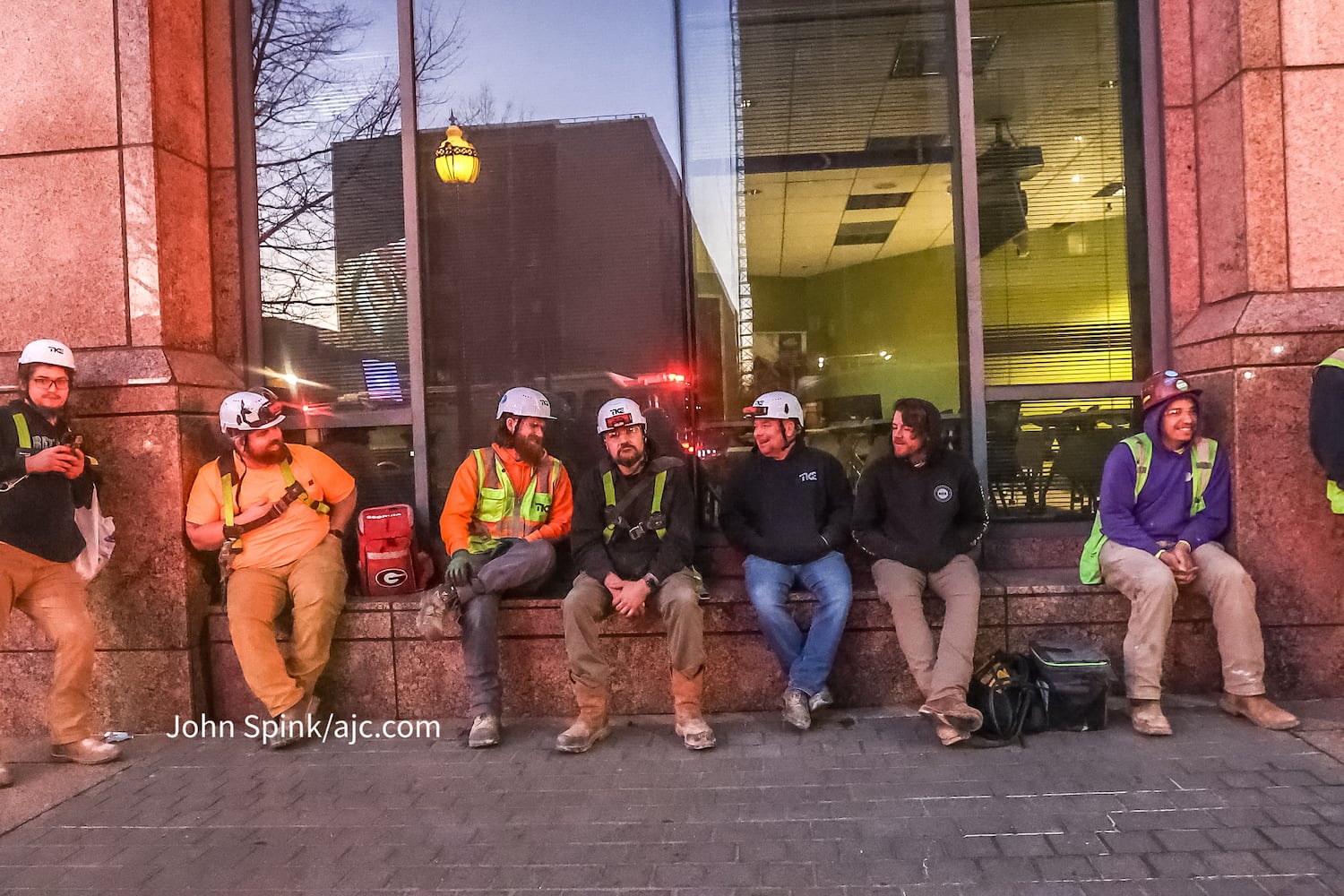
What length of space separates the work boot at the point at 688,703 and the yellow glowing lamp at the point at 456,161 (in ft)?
12.1

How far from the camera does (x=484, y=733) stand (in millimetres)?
5031

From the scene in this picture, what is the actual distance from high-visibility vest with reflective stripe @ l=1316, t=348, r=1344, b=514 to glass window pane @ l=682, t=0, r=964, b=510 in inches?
82.1

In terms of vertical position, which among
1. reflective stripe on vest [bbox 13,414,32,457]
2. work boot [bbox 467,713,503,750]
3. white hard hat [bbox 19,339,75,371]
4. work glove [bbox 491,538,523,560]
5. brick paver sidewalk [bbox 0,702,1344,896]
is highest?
white hard hat [bbox 19,339,75,371]

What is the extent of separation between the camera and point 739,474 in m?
5.75

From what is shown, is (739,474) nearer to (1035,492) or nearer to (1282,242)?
(1035,492)

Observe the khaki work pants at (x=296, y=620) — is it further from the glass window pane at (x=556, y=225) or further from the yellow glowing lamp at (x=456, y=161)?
the yellow glowing lamp at (x=456, y=161)

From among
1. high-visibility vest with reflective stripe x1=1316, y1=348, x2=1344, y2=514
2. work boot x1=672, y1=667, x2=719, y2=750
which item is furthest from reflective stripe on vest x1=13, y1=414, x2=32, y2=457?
high-visibility vest with reflective stripe x1=1316, y1=348, x2=1344, y2=514

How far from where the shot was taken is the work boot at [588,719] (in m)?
4.93

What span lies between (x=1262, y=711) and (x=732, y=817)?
2.79 m

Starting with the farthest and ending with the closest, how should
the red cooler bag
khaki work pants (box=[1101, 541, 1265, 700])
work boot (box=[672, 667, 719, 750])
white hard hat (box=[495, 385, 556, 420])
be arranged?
1. the red cooler bag
2. white hard hat (box=[495, 385, 556, 420])
3. work boot (box=[672, 667, 719, 750])
4. khaki work pants (box=[1101, 541, 1265, 700])

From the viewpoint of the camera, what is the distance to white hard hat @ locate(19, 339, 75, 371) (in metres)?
5.09

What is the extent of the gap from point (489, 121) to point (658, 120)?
3.84 ft

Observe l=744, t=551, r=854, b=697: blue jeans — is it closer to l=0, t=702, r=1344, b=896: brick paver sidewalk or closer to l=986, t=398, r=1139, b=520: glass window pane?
l=0, t=702, r=1344, b=896: brick paver sidewalk

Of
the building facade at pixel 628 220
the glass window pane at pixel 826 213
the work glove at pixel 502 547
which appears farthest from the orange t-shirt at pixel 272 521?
the glass window pane at pixel 826 213
